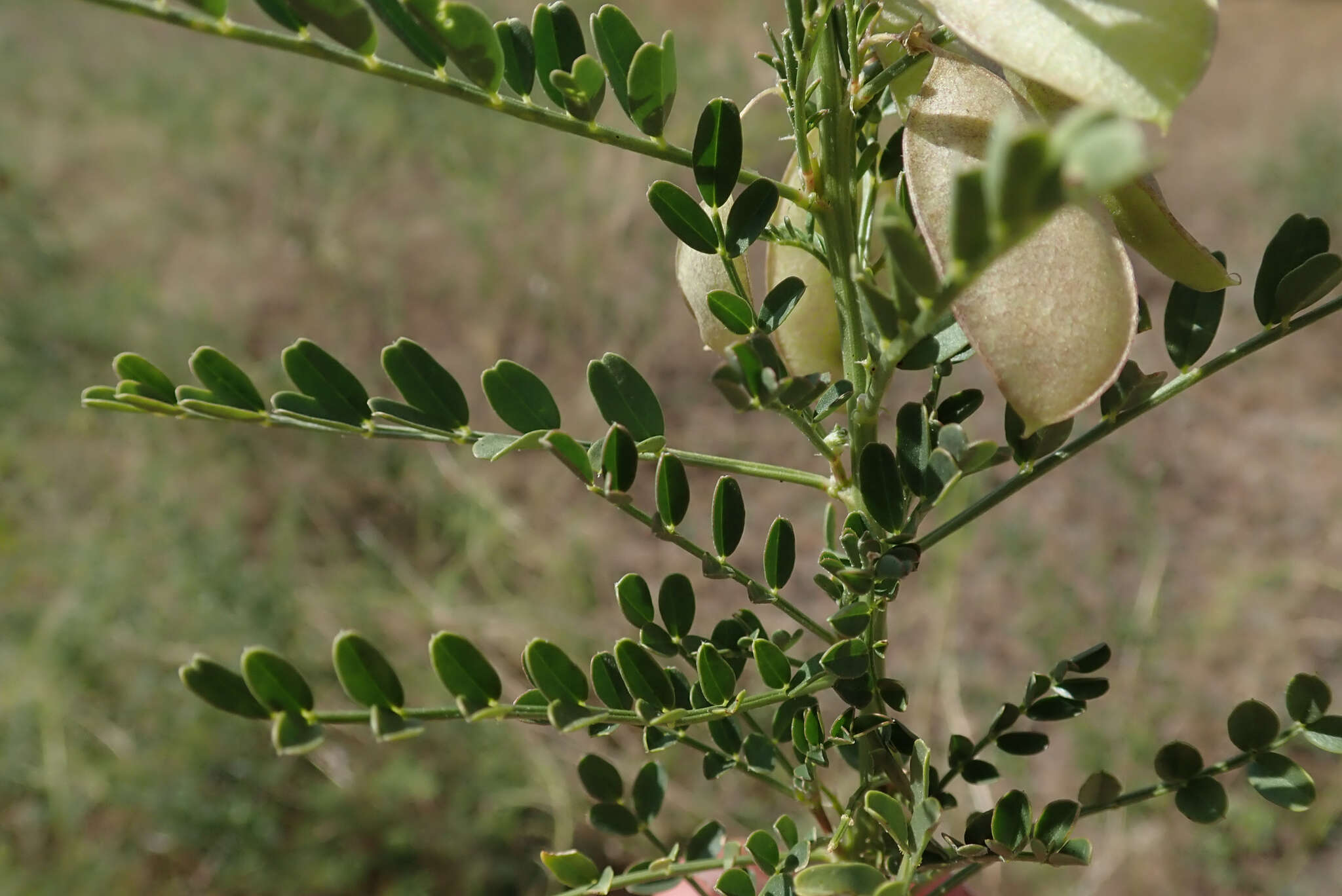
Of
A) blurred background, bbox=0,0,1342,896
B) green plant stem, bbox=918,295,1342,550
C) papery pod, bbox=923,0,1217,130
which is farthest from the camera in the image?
blurred background, bbox=0,0,1342,896

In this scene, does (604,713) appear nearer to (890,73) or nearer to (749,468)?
(749,468)

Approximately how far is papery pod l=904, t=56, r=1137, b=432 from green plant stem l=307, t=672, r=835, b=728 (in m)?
0.17

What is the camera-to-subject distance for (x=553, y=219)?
2801 millimetres

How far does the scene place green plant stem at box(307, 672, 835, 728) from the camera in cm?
39

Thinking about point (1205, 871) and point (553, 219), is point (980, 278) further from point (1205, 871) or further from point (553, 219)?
point (553, 219)

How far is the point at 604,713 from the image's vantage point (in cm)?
41

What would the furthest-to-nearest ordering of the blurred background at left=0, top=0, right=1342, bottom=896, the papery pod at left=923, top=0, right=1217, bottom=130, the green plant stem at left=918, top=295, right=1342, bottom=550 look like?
the blurred background at left=0, top=0, right=1342, bottom=896 → the green plant stem at left=918, top=295, right=1342, bottom=550 → the papery pod at left=923, top=0, right=1217, bottom=130

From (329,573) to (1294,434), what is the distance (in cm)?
229

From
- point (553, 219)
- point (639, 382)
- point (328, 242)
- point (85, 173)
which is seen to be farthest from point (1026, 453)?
point (85, 173)

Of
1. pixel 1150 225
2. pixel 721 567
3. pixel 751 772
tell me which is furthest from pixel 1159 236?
pixel 751 772

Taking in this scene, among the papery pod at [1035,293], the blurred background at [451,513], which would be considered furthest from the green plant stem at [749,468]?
the blurred background at [451,513]

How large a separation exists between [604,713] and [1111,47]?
0.33 metres

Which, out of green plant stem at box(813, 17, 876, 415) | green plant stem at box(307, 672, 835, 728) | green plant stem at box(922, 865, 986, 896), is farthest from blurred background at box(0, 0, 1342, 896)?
green plant stem at box(813, 17, 876, 415)

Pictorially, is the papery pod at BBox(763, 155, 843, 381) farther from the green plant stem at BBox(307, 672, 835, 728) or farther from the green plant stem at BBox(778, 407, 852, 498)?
the green plant stem at BBox(307, 672, 835, 728)
